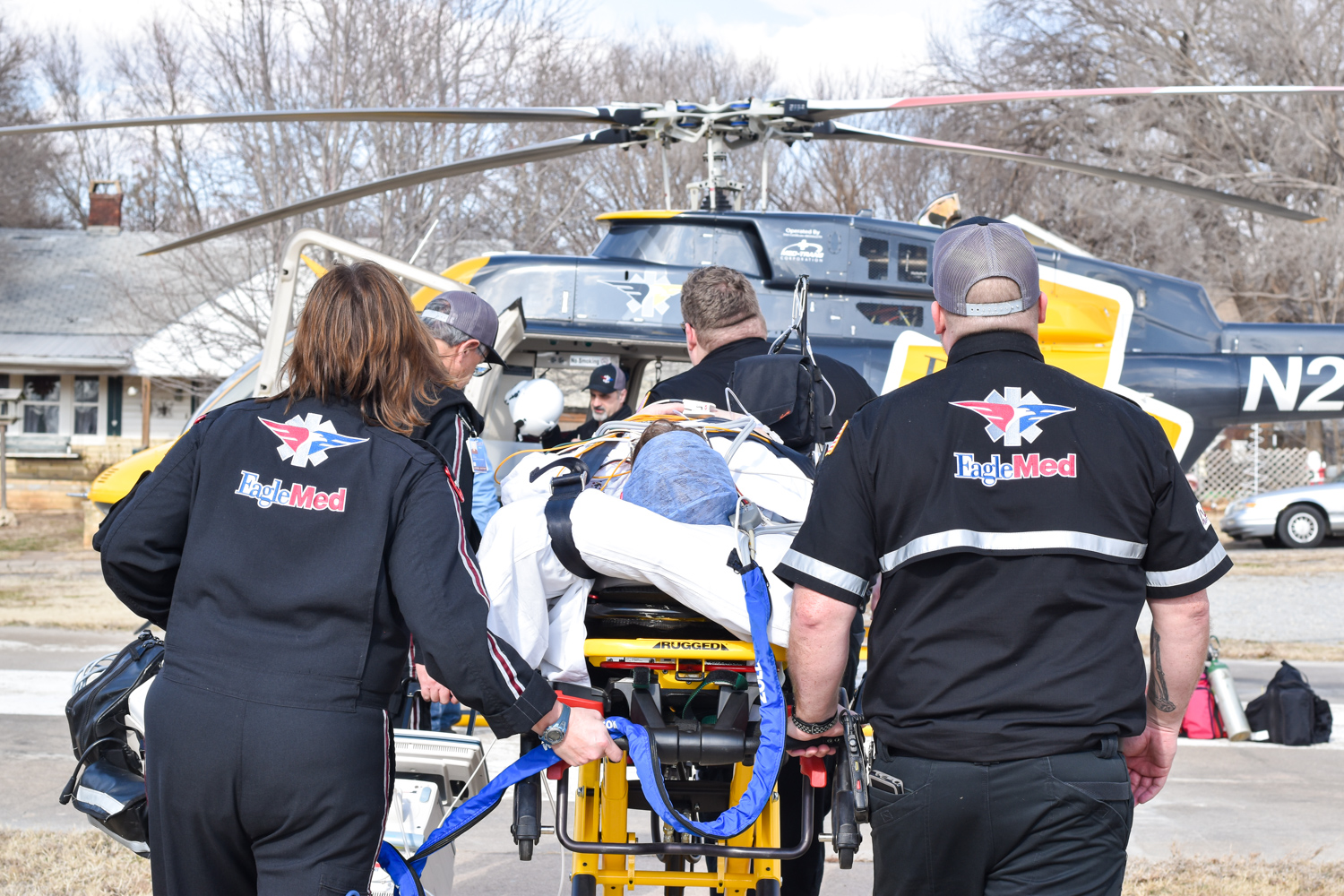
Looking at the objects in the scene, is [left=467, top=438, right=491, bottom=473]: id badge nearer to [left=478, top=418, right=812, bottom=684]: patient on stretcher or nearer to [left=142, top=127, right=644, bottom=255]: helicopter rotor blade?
[left=478, top=418, right=812, bottom=684]: patient on stretcher

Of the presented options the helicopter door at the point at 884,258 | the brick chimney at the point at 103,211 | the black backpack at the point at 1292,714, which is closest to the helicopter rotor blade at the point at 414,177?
the helicopter door at the point at 884,258

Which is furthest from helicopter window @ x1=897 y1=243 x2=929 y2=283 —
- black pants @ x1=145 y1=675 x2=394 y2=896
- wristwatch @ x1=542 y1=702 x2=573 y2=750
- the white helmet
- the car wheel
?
the car wheel

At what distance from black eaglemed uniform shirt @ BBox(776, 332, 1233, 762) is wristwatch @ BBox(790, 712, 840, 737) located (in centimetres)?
31

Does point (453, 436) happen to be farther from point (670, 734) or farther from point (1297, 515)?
point (1297, 515)

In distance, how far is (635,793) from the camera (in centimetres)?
334

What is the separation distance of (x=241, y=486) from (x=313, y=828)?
658mm

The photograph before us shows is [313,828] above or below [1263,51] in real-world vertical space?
below

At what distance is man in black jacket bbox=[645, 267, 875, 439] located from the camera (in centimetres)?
398

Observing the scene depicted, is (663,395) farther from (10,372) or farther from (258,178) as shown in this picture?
(10,372)

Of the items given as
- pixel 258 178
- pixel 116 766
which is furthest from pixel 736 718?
pixel 258 178

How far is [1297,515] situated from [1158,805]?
1308cm

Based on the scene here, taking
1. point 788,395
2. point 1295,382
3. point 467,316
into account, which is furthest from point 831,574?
point 1295,382

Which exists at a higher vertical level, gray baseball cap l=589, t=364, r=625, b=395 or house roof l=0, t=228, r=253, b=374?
house roof l=0, t=228, r=253, b=374

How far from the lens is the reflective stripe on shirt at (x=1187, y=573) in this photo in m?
2.18
